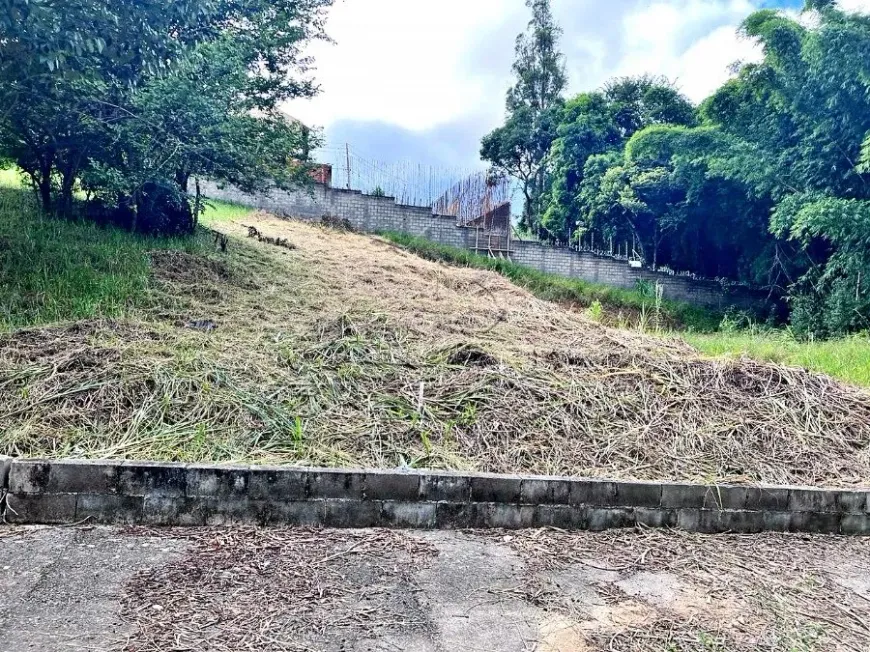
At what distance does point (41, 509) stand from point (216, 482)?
0.69 m

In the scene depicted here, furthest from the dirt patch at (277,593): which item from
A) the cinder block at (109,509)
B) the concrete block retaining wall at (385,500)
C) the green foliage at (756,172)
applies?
the green foliage at (756,172)

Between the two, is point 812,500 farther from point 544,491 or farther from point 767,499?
point 544,491

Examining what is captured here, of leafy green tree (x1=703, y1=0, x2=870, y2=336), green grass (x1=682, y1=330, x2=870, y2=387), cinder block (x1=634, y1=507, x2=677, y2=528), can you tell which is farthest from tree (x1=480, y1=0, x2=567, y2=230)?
cinder block (x1=634, y1=507, x2=677, y2=528)

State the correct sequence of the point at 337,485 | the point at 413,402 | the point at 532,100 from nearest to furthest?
1. the point at 337,485
2. the point at 413,402
3. the point at 532,100

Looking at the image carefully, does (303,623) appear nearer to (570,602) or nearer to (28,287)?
(570,602)

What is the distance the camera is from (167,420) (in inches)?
113

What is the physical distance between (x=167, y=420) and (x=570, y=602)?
2.07 metres

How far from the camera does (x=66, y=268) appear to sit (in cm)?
498

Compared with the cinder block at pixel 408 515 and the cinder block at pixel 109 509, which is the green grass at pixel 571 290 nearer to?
the cinder block at pixel 408 515

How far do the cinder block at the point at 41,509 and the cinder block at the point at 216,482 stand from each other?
1.53ft

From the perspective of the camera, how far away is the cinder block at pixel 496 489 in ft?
8.09

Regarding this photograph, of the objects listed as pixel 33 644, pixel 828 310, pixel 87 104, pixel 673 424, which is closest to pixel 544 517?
pixel 673 424

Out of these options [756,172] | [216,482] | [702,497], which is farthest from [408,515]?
[756,172]

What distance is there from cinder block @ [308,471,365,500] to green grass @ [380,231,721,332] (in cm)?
909
